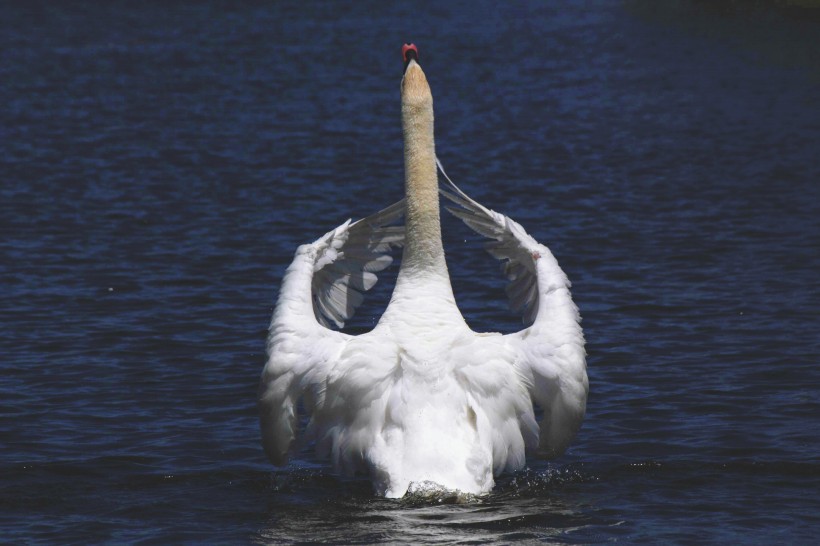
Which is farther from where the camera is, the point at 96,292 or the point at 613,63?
the point at 613,63

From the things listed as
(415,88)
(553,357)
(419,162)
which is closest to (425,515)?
(553,357)

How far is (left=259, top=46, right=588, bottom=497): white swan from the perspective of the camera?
9.14 metres

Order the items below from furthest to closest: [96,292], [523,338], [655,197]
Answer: [655,197]
[96,292]
[523,338]

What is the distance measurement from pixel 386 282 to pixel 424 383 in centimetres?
776

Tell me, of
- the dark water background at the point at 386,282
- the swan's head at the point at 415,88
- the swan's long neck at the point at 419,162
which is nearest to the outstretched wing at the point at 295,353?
the dark water background at the point at 386,282

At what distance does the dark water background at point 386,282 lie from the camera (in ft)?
31.7

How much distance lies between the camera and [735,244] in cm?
1808

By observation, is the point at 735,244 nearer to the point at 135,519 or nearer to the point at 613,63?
the point at 135,519

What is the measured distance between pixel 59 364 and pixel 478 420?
5551 mm

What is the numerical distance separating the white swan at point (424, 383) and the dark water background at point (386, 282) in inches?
12.1

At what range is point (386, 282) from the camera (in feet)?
55.5

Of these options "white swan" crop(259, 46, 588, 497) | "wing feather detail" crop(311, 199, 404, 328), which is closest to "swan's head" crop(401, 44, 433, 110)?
"white swan" crop(259, 46, 588, 497)

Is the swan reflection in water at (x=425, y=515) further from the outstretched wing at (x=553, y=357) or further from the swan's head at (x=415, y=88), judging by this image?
the swan's head at (x=415, y=88)

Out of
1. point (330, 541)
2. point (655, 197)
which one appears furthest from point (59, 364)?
point (655, 197)
